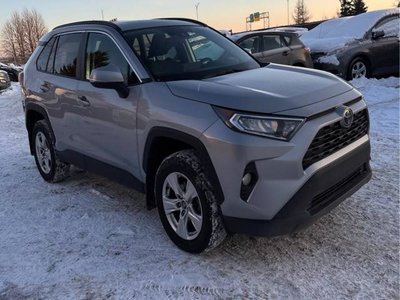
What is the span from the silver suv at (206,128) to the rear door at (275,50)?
5.91m

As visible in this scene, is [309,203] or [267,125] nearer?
[267,125]

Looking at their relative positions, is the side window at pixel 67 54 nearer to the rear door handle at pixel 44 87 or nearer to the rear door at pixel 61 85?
the rear door at pixel 61 85

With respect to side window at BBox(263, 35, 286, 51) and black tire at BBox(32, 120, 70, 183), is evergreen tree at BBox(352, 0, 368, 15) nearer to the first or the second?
side window at BBox(263, 35, 286, 51)

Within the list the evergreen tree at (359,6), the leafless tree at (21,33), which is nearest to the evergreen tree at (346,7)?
the evergreen tree at (359,6)

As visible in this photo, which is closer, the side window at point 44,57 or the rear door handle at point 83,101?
the rear door handle at point 83,101

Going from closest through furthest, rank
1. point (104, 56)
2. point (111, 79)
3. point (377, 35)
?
1. point (111, 79)
2. point (104, 56)
3. point (377, 35)

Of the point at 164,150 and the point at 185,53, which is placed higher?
the point at 185,53

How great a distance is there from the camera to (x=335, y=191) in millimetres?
3520

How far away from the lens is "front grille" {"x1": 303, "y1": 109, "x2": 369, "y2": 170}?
126 inches

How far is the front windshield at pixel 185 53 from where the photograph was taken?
158 inches

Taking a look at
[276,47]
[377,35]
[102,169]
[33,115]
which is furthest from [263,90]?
[377,35]

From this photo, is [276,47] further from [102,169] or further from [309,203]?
[309,203]

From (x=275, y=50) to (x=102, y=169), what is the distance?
7.25m

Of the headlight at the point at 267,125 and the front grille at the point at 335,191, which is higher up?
the headlight at the point at 267,125
